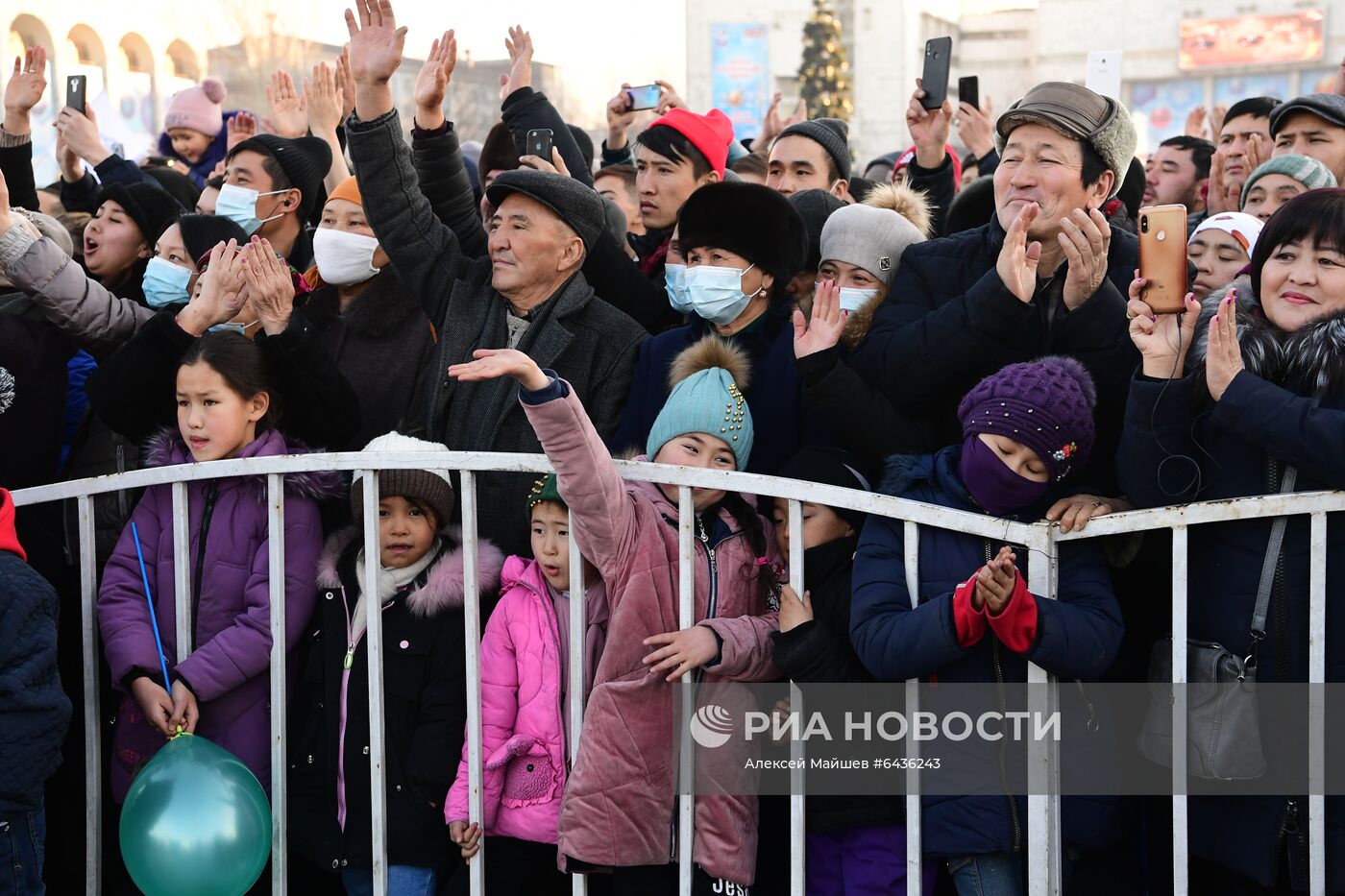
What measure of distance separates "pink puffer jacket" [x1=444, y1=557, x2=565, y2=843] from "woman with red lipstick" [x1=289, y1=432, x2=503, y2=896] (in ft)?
0.34

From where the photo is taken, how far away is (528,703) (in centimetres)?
364

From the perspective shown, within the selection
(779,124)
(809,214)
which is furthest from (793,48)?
(809,214)

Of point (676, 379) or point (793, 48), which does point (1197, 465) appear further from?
point (793, 48)

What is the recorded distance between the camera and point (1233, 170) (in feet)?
20.7

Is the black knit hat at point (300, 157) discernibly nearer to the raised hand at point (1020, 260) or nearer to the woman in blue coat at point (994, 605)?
the raised hand at point (1020, 260)

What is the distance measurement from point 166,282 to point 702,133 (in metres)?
2.12

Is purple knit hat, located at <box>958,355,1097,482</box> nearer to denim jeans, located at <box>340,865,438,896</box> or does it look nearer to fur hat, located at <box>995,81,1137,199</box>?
fur hat, located at <box>995,81,1137,199</box>

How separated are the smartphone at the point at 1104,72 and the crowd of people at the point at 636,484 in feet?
1.68

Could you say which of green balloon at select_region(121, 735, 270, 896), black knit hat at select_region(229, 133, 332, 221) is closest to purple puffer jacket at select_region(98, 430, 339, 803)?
green balloon at select_region(121, 735, 270, 896)


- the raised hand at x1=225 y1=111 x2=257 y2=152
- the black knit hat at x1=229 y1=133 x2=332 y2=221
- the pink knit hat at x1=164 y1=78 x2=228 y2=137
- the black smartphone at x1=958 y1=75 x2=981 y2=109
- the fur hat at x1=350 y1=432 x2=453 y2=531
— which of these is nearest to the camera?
the fur hat at x1=350 y1=432 x2=453 y2=531

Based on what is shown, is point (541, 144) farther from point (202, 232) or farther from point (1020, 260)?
point (1020, 260)

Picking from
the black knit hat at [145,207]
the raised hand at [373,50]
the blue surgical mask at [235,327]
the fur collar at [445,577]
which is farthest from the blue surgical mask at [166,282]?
the fur collar at [445,577]

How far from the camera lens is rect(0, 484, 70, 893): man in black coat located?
3.54 metres

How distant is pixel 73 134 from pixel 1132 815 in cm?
596
